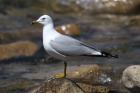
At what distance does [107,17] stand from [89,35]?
245 cm

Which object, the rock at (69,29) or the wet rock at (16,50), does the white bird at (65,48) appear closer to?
the wet rock at (16,50)

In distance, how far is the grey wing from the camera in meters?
7.26

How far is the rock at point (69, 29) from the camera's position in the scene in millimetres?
14548

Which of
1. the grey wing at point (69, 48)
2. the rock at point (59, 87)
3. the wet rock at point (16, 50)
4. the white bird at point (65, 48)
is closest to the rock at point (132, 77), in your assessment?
the white bird at point (65, 48)

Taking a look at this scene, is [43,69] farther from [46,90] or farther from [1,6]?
[1,6]

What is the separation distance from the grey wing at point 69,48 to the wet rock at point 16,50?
4.37 meters

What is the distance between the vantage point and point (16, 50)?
11906mm

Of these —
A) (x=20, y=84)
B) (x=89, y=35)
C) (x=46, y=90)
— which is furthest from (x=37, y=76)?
(x=89, y=35)

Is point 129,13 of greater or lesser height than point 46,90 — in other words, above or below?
above

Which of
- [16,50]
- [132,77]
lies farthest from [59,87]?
[16,50]

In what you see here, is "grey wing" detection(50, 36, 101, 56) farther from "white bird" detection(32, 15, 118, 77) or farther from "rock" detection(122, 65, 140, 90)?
"rock" detection(122, 65, 140, 90)

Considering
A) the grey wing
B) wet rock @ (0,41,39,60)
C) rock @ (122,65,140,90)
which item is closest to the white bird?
the grey wing

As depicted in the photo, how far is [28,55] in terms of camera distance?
11914 mm

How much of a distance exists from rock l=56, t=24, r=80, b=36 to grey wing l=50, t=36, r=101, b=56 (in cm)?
709
